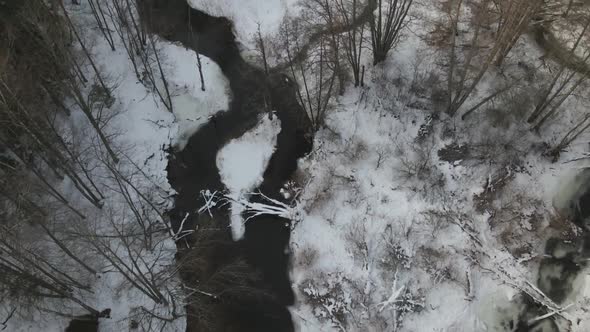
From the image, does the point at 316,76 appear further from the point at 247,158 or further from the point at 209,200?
the point at 209,200

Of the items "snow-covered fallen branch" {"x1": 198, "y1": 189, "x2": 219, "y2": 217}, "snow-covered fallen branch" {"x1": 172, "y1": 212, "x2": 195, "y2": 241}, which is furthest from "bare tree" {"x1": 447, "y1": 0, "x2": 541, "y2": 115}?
"snow-covered fallen branch" {"x1": 172, "y1": 212, "x2": 195, "y2": 241}

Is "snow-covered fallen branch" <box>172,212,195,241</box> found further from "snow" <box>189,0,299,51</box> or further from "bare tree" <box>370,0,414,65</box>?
"bare tree" <box>370,0,414,65</box>

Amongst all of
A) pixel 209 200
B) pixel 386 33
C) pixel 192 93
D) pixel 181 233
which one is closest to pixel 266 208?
pixel 209 200

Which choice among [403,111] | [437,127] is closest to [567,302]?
[437,127]

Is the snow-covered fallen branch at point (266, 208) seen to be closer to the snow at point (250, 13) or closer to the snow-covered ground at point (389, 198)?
the snow-covered ground at point (389, 198)

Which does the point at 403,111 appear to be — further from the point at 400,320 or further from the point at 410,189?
the point at 400,320

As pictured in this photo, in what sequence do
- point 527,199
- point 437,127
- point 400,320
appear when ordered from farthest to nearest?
point 437,127
point 527,199
point 400,320

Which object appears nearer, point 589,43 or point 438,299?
point 438,299
